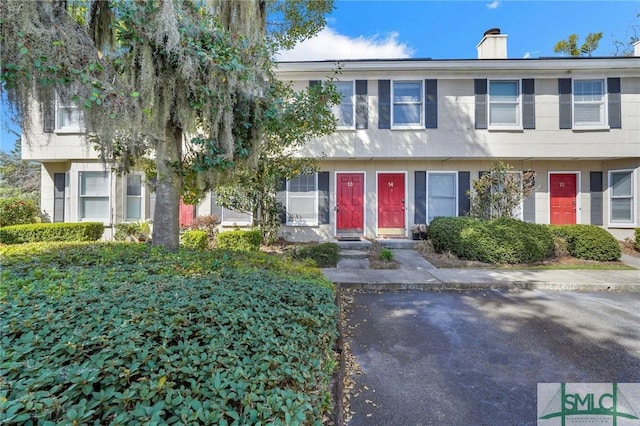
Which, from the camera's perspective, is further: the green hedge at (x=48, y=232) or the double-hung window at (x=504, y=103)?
the double-hung window at (x=504, y=103)

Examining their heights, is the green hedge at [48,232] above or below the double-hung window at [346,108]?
below

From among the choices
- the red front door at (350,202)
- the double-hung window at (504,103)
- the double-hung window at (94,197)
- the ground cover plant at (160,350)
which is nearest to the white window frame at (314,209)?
the red front door at (350,202)

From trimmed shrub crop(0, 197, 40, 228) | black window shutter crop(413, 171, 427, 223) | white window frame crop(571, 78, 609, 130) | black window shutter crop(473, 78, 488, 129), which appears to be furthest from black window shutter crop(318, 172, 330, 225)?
trimmed shrub crop(0, 197, 40, 228)

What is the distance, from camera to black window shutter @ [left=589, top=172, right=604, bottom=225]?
9.87 meters

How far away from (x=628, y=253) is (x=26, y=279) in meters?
13.6

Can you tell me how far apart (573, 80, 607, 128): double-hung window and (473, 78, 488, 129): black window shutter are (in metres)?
2.88

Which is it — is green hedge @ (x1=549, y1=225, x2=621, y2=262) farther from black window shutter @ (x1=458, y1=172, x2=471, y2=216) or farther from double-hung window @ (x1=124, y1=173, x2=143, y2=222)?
double-hung window @ (x1=124, y1=173, x2=143, y2=222)

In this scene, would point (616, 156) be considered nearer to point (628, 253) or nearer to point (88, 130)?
point (628, 253)

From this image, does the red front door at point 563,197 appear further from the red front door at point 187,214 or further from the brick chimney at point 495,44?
the red front door at point 187,214

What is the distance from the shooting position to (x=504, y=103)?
31.4ft

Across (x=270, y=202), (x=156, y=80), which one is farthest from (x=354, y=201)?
(x=156, y=80)

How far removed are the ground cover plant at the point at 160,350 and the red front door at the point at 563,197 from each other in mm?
10734

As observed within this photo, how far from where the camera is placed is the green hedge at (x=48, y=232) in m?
8.35

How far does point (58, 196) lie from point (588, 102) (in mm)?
18097
